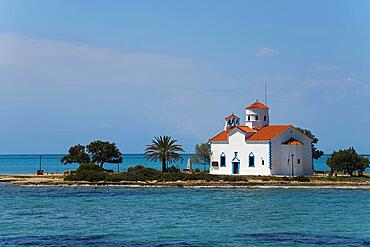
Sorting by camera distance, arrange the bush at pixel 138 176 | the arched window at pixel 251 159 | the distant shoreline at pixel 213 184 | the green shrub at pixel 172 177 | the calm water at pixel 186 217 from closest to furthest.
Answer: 1. the calm water at pixel 186 217
2. the distant shoreline at pixel 213 184
3. the green shrub at pixel 172 177
4. the bush at pixel 138 176
5. the arched window at pixel 251 159

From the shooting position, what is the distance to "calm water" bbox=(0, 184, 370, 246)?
34531mm

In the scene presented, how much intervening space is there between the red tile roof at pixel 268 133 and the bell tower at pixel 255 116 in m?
1.87

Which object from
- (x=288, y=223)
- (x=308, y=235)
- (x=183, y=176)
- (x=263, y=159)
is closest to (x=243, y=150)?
(x=263, y=159)

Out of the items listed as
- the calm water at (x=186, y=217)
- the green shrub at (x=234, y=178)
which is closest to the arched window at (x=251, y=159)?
the green shrub at (x=234, y=178)

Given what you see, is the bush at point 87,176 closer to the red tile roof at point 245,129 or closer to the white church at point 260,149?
the white church at point 260,149

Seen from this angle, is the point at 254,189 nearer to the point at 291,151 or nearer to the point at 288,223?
the point at 291,151

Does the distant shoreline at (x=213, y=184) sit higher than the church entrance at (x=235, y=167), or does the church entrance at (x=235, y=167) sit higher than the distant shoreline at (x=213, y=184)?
the church entrance at (x=235, y=167)

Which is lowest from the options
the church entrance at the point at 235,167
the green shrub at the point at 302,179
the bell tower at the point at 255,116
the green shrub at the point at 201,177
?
the green shrub at the point at 302,179

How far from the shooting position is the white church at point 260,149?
7969 cm

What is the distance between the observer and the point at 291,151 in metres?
79.9

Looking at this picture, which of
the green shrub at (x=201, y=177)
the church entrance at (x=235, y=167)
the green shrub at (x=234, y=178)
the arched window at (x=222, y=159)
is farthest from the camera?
the arched window at (x=222, y=159)

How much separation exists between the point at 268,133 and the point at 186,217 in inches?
1468

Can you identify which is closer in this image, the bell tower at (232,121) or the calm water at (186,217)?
the calm water at (186,217)

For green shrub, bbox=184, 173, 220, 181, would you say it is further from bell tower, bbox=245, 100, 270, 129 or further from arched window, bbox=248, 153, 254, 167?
bell tower, bbox=245, 100, 270, 129
